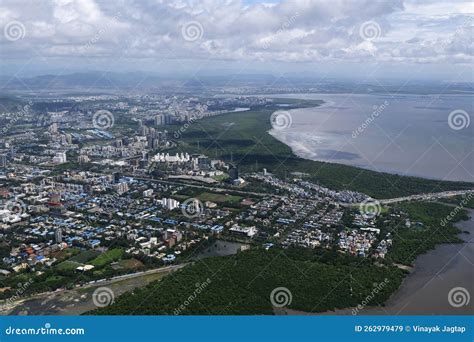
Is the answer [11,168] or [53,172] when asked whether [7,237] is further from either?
[11,168]

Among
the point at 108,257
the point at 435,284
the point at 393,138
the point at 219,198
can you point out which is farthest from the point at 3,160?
the point at 393,138

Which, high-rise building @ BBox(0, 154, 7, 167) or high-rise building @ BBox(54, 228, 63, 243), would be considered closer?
high-rise building @ BBox(54, 228, 63, 243)

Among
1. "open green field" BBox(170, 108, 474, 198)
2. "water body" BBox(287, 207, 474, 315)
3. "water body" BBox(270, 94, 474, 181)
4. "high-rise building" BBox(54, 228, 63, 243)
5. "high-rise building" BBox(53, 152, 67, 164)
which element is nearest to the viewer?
"water body" BBox(287, 207, 474, 315)

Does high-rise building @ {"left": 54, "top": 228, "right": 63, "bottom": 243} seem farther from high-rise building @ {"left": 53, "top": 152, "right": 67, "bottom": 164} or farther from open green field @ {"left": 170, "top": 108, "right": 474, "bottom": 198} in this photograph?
high-rise building @ {"left": 53, "top": 152, "right": 67, "bottom": 164}

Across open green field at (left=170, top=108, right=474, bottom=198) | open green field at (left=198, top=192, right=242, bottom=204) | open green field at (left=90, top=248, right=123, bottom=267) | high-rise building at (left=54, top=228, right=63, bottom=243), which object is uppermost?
open green field at (left=170, top=108, right=474, bottom=198)

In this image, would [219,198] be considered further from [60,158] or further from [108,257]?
[60,158]

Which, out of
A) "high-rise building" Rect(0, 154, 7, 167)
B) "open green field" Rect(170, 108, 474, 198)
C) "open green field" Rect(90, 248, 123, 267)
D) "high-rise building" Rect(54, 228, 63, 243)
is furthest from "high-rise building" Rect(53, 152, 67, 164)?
"open green field" Rect(90, 248, 123, 267)
